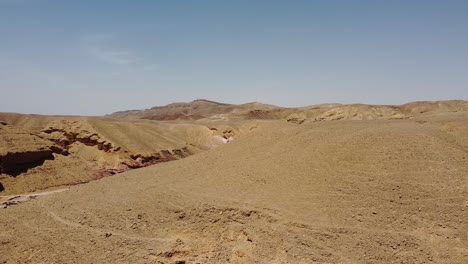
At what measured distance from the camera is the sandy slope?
28.5 ft

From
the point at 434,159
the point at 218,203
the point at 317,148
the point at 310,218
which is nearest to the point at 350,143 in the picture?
the point at 317,148

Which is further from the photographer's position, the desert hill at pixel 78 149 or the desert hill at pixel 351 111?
the desert hill at pixel 351 111

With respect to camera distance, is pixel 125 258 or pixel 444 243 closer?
pixel 444 243

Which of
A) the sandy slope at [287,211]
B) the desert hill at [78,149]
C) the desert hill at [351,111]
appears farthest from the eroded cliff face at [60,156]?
the desert hill at [351,111]

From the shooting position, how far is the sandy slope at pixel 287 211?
8.68 meters

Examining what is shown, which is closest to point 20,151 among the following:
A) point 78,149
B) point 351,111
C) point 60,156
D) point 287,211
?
point 60,156

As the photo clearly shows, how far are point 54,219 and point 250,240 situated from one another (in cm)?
536

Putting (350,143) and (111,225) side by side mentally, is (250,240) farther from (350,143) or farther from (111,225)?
(350,143)

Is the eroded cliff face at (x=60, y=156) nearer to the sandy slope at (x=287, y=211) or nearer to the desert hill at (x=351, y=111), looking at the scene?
the sandy slope at (x=287, y=211)

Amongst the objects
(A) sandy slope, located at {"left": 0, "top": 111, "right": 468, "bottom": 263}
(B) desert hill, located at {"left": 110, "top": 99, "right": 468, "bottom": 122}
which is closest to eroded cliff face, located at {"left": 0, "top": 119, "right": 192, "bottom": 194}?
(A) sandy slope, located at {"left": 0, "top": 111, "right": 468, "bottom": 263}

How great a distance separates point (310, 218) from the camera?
9305mm

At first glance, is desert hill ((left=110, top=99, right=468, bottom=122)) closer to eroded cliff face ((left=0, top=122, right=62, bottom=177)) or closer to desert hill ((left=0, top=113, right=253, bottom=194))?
desert hill ((left=0, top=113, right=253, bottom=194))

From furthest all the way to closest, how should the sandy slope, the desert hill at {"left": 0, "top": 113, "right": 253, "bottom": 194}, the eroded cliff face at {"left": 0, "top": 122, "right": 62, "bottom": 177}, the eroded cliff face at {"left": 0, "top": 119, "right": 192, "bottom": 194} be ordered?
the desert hill at {"left": 0, "top": 113, "right": 253, "bottom": 194} < the eroded cliff face at {"left": 0, "top": 119, "right": 192, "bottom": 194} < the eroded cliff face at {"left": 0, "top": 122, "right": 62, "bottom": 177} < the sandy slope

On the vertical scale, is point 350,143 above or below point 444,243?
above
